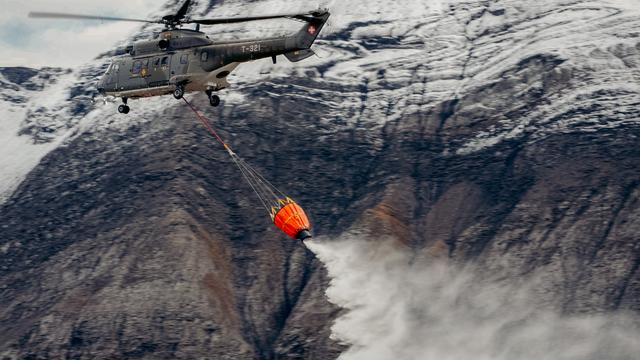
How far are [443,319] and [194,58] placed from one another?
243 ft

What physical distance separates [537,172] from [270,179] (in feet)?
123

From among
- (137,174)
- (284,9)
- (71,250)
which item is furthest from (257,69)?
(71,250)

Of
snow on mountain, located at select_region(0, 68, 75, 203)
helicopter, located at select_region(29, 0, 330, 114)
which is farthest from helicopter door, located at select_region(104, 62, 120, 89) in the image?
snow on mountain, located at select_region(0, 68, 75, 203)

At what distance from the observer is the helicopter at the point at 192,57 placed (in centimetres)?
6906

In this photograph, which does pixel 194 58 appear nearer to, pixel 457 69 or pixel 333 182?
pixel 333 182

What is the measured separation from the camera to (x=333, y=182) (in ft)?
536

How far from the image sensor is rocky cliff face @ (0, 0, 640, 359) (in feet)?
455

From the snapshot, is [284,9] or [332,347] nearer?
[332,347]

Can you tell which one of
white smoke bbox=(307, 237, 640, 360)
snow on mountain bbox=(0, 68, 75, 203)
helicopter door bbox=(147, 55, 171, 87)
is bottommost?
white smoke bbox=(307, 237, 640, 360)

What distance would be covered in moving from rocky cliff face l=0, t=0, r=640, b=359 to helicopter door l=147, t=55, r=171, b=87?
221 feet

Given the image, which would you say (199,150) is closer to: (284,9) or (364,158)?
(364,158)

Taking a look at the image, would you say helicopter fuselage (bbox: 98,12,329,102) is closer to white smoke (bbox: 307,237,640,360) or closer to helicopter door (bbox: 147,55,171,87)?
helicopter door (bbox: 147,55,171,87)

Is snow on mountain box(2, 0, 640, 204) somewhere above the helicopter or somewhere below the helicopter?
above

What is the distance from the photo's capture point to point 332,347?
433 ft
